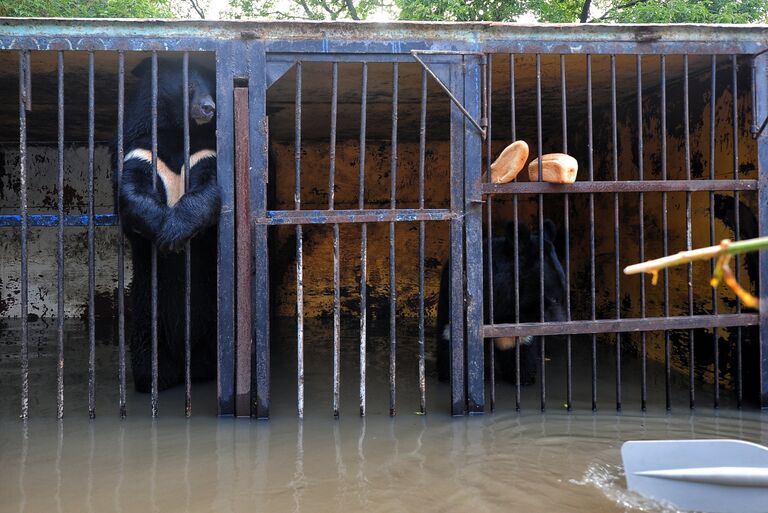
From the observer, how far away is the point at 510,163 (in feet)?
15.0

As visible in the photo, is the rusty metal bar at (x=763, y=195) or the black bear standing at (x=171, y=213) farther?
the rusty metal bar at (x=763, y=195)

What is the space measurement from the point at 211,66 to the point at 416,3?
8279 mm

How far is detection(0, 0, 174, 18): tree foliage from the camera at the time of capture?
31.8 ft

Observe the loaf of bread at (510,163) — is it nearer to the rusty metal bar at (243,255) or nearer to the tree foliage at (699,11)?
the rusty metal bar at (243,255)

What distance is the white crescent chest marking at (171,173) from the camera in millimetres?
4629

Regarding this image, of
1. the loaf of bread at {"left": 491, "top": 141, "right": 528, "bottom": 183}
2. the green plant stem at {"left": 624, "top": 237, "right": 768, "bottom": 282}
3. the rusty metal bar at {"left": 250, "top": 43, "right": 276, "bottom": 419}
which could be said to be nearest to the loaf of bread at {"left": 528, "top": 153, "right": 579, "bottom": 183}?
the loaf of bread at {"left": 491, "top": 141, "right": 528, "bottom": 183}

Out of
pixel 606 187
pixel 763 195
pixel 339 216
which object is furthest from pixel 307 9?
pixel 763 195

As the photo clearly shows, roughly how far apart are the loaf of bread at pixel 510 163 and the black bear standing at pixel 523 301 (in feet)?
3.69

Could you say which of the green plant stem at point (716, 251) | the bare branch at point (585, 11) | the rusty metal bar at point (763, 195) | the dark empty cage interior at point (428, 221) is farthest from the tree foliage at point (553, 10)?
the green plant stem at point (716, 251)

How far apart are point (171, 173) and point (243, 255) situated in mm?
875

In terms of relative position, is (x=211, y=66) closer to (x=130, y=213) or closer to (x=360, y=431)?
(x=130, y=213)

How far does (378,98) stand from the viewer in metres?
6.25

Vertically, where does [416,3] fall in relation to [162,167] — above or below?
above

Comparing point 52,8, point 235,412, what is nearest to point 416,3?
point 52,8
